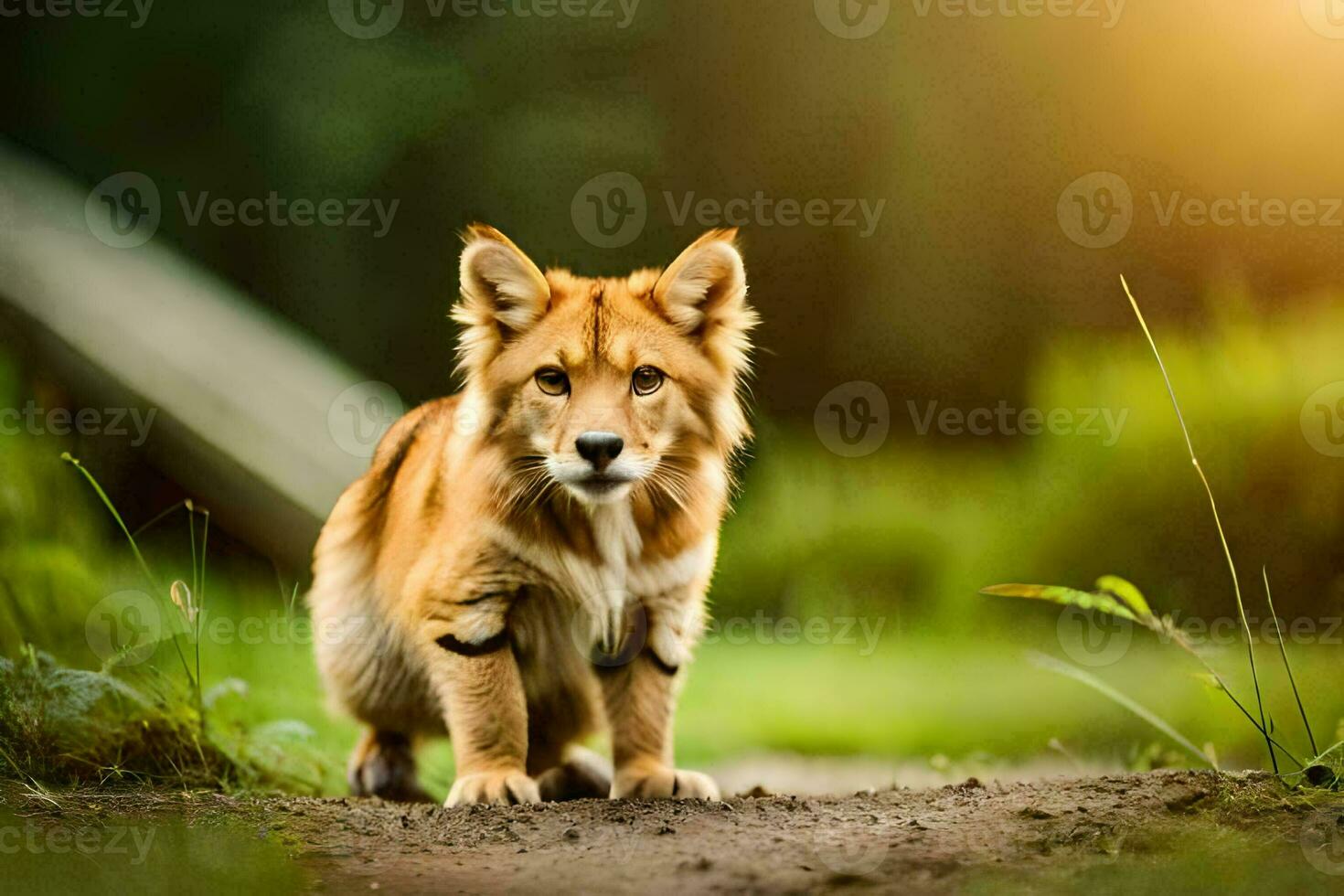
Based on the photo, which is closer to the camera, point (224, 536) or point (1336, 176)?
point (1336, 176)

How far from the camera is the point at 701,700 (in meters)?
3.74

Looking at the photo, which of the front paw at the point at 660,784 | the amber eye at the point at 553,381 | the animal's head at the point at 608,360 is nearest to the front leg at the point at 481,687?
the front paw at the point at 660,784

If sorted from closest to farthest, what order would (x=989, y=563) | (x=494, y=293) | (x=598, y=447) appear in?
(x=598, y=447) → (x=494, y=293) → (x=989, y=563)

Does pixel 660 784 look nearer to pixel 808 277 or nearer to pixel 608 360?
pixel 608 360

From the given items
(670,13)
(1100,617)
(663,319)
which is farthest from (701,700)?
(670,13)

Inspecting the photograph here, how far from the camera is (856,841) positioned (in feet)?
5.50

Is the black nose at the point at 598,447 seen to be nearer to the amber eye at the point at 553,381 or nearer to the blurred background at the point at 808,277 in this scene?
the amber eye at the point at 553,381

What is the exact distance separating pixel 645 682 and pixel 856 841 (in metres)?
0.74

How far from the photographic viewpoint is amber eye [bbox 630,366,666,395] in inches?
88.3

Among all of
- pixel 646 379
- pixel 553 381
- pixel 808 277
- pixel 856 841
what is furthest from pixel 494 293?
pixel 808 277

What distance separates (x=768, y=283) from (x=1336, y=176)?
161 centimetres

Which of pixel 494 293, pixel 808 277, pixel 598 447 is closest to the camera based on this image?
pixel 598 447

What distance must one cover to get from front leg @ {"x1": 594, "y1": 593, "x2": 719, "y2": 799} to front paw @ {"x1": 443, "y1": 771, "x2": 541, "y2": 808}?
0.21 metres

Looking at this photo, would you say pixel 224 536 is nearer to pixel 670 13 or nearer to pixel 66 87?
pixel 66 87
